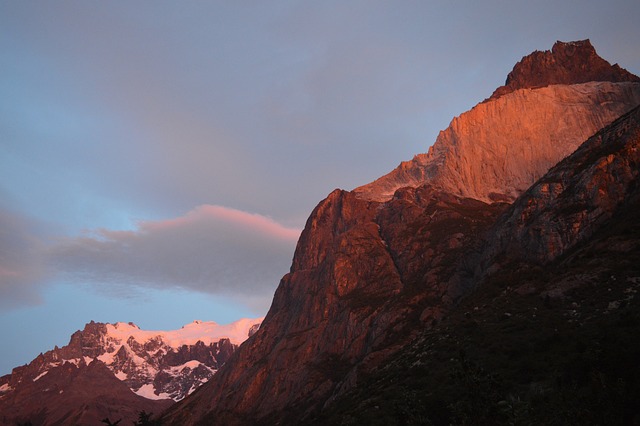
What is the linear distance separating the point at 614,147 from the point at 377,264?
8140 cm

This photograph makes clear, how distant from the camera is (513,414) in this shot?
3494 centimetres

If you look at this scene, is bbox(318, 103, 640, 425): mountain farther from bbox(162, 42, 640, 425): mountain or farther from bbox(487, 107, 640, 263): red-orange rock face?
bbox(162, 42, 640, 425): mountain

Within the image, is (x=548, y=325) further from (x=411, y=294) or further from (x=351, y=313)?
(x=351, y=313)

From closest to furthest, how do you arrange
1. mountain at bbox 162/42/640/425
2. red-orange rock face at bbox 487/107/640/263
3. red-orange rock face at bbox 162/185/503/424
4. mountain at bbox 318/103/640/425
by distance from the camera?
mountain at bbox 318/103/640/425
mountain at bbox 162/42/640/425
red-orange rock face at bbox 487/107/640/263
red-orange rock face at bbox 162/185/503/424

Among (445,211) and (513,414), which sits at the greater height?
(445,211)

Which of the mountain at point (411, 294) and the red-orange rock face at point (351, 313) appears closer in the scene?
the mountain at point (411, 294)

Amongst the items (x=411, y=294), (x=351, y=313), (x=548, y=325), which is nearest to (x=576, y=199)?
(x=548, y=325)

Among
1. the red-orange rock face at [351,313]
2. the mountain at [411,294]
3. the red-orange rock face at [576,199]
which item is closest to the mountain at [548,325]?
the red-orange rock face at [576,199]

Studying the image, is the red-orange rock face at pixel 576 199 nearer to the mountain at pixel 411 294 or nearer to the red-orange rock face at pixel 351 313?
the mountain at pixel 411 294

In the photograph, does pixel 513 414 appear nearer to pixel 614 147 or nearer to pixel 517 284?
pixel 517 284

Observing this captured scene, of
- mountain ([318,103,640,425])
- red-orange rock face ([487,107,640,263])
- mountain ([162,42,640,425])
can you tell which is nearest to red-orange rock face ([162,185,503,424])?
mountain ([162,42,640,425])

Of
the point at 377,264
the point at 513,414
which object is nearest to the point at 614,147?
the point at 377,264

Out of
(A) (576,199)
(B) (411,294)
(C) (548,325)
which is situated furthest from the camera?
(B) (411,294)

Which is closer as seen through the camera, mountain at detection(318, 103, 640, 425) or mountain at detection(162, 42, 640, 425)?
mountain at detection(318, 103, 640, 425)
